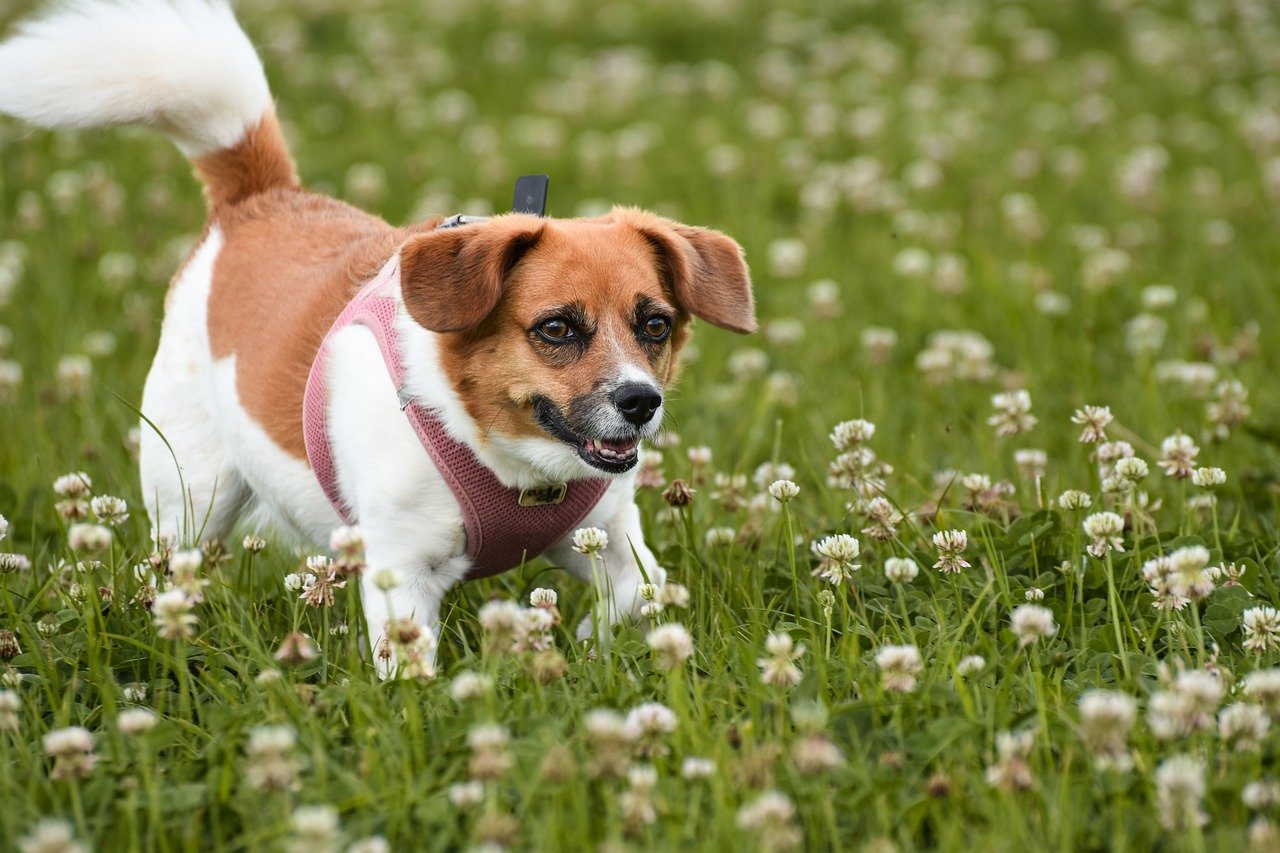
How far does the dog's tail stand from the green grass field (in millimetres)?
1184

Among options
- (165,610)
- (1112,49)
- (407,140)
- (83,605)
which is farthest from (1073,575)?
(1112,49)

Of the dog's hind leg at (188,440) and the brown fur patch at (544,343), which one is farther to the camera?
→ the dog's hind leg at (188,440)

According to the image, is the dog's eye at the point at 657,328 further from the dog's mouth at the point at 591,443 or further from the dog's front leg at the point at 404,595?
the dog's front leg at the point at 404,595

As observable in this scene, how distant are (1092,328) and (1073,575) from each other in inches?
114

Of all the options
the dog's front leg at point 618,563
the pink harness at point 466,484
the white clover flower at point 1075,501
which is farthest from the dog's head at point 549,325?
the white clover flower at point 1075,501

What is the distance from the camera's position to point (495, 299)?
138 inches

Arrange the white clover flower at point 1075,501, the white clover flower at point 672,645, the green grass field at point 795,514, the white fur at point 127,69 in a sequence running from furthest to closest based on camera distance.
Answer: the white fur at point 127,69 → the white clover flower at point 1075,501 → the white clover flower at point 672,645 → the green grass field at point 795,514

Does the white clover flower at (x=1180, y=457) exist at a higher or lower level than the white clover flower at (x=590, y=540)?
lower

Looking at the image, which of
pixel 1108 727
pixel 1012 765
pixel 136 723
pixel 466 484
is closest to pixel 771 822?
pixel 1012 765

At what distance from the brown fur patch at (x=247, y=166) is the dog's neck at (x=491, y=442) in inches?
47.1

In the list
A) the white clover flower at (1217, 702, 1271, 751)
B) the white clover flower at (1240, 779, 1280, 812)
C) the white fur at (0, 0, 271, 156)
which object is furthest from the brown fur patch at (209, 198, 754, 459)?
the white clover flower at (1240, 779, 1280, 812)

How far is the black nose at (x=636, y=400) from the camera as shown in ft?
11.3

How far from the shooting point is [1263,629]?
329 centimetres

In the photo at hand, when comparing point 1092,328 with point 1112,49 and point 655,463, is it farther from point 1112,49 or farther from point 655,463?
point 1112,49
